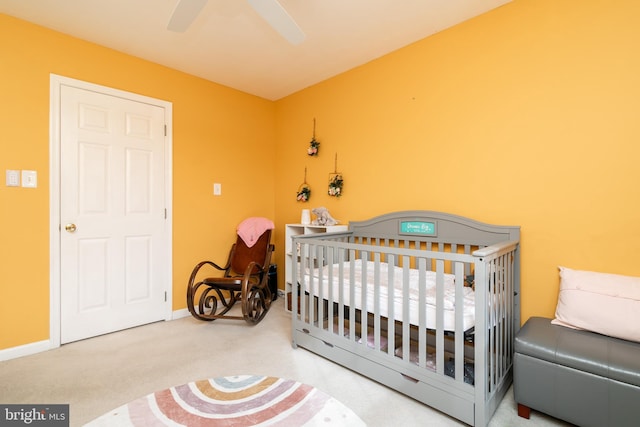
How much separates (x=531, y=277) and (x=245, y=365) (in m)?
2.06

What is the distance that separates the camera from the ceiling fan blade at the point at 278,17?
5.01ft

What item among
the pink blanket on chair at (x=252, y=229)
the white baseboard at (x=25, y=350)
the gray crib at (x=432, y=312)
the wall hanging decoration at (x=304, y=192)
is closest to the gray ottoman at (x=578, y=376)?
the gray crib at (x=432, y=312)

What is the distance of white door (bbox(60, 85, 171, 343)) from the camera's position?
2447 millimetres

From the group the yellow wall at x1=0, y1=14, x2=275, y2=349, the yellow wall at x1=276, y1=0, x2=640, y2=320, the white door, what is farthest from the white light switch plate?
the yellow wall at x1=276, y1=0, x2=640, y2=320

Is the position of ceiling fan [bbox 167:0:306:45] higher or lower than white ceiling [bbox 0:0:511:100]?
lower

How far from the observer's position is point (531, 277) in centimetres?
196

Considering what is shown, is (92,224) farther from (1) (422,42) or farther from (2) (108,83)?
(1) (422,42)

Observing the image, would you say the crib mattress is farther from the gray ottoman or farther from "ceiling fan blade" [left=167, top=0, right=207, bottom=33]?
"ceiling fan blade" [left=167, top=0, right=207, bottom=33]

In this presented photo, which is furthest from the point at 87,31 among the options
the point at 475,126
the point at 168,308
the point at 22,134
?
the point at 475,126

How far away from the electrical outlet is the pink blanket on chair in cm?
186

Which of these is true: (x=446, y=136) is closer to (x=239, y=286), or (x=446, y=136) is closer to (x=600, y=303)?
(x=600, y=303)

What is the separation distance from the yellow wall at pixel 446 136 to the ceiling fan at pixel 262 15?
127 centimetres

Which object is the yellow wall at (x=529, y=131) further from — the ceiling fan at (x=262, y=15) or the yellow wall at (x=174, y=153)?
the yellow wall at (x=174, y=153)

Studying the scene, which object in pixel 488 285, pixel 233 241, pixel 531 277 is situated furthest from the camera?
pixel 233 241
